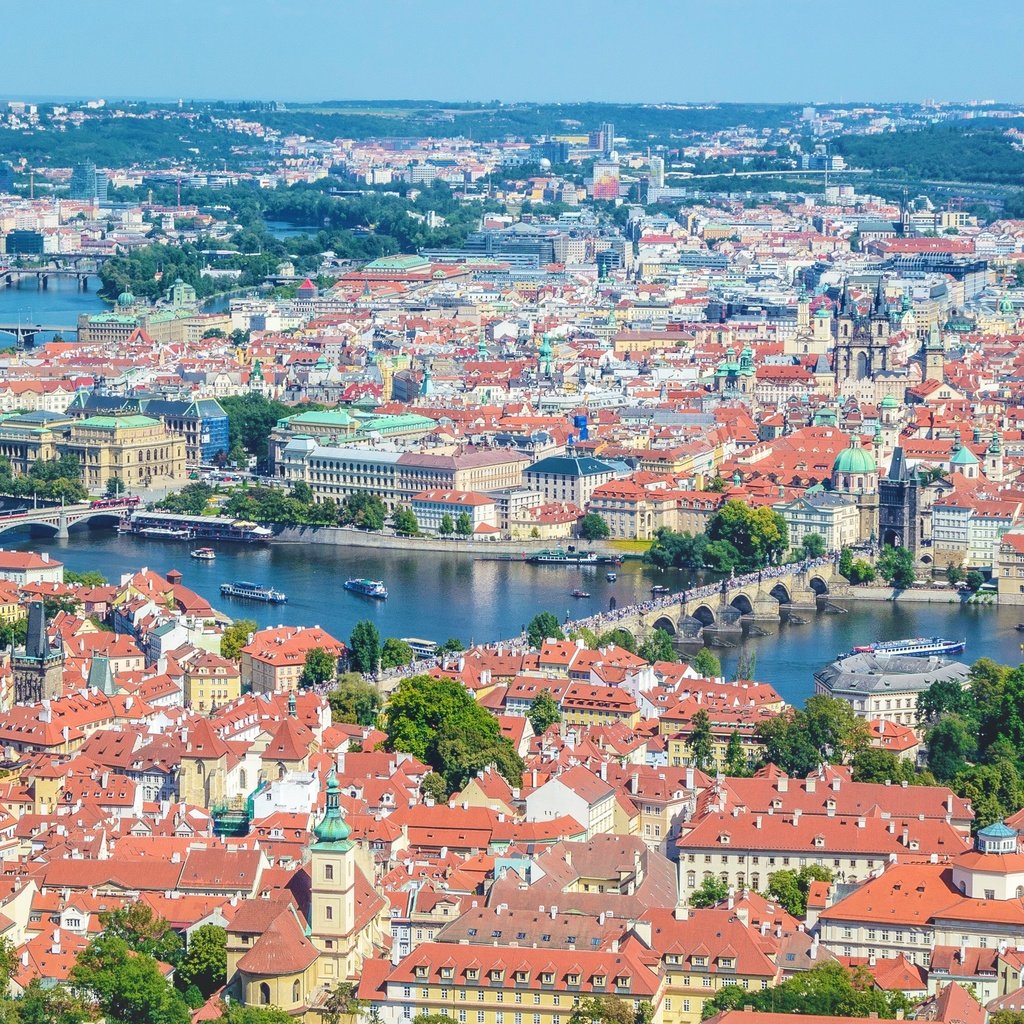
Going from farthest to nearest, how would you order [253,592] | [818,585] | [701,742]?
[818,585] < [253,592] < [701,742]

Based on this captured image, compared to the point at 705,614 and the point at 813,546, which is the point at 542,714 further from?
the point at 813,546

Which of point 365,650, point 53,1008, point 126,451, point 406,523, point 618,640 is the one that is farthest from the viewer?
point 126,451

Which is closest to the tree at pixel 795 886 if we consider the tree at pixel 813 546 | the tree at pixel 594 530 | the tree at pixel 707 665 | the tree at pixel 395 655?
the tree at pixel 707 665

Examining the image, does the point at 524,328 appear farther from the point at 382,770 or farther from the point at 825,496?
the point at 382,770

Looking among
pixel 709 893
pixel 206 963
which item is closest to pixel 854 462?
pixel 709 893

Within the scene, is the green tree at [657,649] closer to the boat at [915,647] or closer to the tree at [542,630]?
the tree at [542,630]

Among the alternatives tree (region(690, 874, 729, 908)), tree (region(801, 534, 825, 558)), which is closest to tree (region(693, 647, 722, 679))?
tree (region(801, 534, 825, 558))

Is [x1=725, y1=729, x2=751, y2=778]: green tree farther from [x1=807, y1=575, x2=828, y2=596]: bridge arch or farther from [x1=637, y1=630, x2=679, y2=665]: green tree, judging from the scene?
[x1=807, y1=575, x2=828, y2=596]: bridge arch
